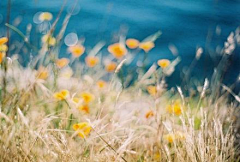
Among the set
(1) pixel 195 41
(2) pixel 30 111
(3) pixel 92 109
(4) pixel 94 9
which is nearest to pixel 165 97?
(3) pixel 92 109

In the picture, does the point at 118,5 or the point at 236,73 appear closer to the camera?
the point at 236,73

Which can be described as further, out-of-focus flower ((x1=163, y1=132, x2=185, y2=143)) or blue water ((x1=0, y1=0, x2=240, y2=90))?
blue water ((x1=0, y1=0, x2=240, y2=90))

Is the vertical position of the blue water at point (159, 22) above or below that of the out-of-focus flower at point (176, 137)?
below

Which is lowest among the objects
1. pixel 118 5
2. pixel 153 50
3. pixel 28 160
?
pixel 153 50

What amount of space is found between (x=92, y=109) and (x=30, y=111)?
0.40 meters

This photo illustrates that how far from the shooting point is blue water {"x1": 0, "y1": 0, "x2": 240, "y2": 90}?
147 inches

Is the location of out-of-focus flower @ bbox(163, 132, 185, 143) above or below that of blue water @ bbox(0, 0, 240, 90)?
above

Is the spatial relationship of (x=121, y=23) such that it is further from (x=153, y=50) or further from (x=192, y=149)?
(x=192, y=149)

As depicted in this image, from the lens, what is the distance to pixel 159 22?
4.21 m

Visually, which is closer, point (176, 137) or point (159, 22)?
point (176, 137)

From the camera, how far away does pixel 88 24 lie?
4016mm

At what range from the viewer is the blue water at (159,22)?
147 inches

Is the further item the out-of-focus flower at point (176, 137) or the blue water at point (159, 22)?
the blue water at point (159, 22)

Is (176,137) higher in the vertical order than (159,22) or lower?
higher
